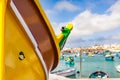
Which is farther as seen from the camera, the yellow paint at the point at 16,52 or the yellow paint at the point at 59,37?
the yellow paint at the point at 59,37

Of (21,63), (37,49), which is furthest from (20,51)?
(37,49)

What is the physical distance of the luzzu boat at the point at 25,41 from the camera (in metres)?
1.28

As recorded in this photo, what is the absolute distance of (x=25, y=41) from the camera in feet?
4.76

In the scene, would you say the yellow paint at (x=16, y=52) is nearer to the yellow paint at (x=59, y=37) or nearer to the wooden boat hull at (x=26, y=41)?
the wooden boat hull at (x=26, y=41)

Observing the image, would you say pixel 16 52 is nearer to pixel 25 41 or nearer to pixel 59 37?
pixel 25 41

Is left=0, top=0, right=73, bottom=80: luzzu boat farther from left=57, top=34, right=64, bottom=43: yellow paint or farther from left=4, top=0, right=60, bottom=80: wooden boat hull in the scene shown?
left=57, top=34, right=64, bottom=43: yellow paint

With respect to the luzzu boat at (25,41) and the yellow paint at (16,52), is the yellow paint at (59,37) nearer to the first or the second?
the luzzu boat at (25,41)

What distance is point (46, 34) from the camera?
64.7 inches

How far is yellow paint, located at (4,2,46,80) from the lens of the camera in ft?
4.28

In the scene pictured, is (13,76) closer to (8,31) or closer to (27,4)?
(8,31)

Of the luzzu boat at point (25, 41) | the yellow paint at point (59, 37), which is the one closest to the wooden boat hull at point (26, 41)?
the luzzu boat at point (25, 41)

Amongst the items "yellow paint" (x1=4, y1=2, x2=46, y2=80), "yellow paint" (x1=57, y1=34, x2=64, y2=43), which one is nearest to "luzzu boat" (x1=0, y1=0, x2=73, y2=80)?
"yellow paint" (x1=4, y1=2, x2=46, y2=80)

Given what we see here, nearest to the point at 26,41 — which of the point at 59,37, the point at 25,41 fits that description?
the point at 25,41

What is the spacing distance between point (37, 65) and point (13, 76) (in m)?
0.28
